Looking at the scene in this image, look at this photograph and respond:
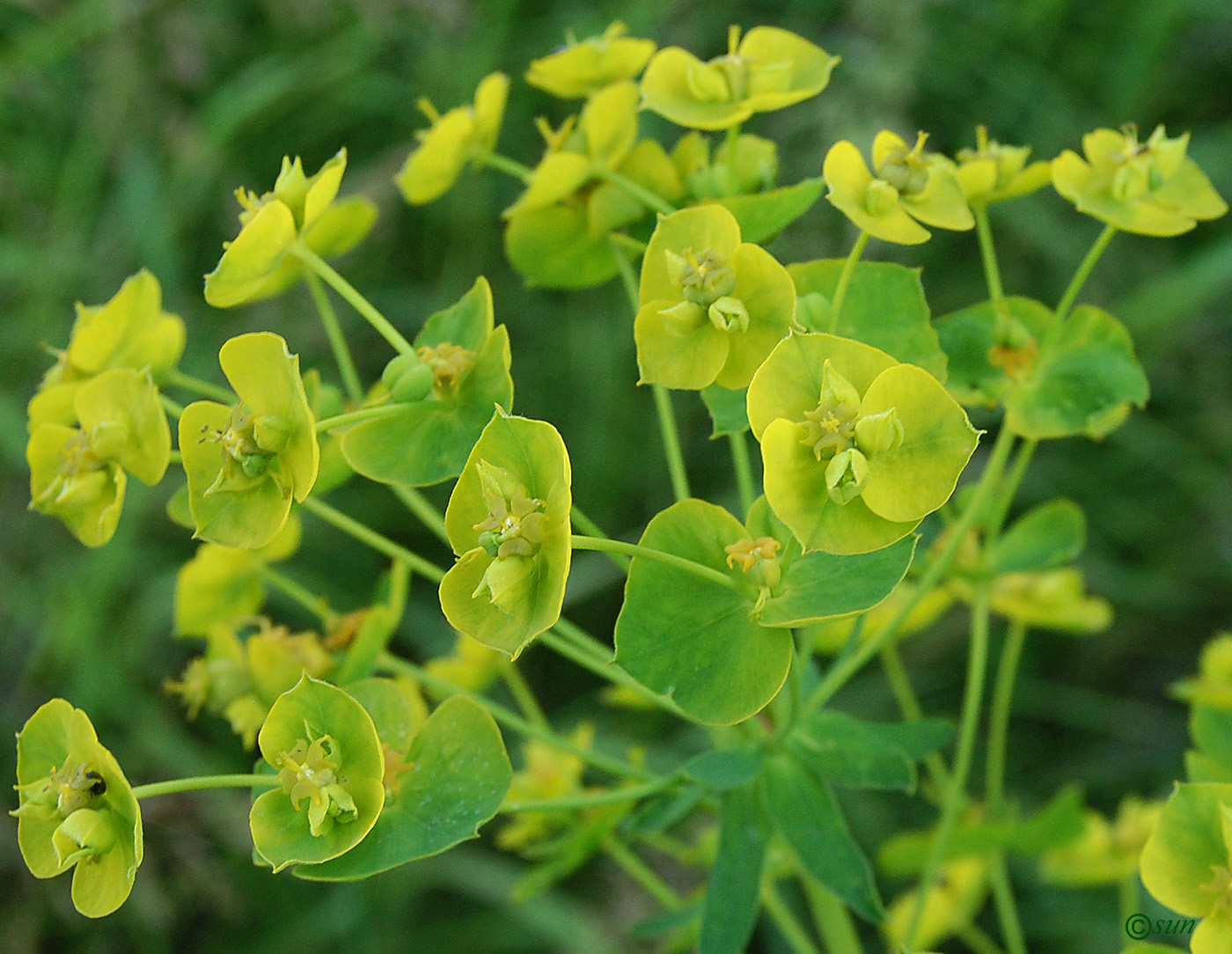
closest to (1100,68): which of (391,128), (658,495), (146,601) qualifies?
(658,495)

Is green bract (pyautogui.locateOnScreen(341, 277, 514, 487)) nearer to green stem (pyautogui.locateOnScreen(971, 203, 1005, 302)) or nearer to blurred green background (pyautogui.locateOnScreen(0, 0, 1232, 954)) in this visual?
green stem (pyautogui.locateOnScreen(971, 203, 1005, 302))

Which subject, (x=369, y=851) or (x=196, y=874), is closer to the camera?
(x=369, y=851)

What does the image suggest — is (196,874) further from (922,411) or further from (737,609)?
(922,411)

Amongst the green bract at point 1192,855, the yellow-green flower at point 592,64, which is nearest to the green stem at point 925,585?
the green bract at point 1192,855

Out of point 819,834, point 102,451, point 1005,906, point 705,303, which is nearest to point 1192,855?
point 819,834

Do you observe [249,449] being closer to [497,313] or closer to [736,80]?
[736,80]

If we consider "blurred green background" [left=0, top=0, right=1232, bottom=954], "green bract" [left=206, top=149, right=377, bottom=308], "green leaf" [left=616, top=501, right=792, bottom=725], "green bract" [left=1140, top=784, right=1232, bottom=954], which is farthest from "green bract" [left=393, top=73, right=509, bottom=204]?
"blurred green background" [left=0, top=0, right=1232, bottom=954]
